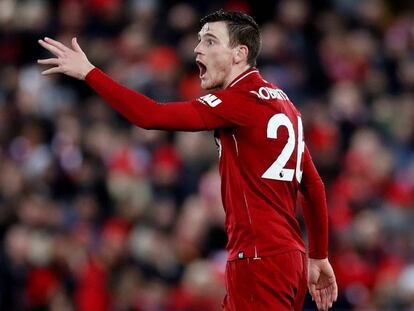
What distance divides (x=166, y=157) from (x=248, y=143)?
682 cm

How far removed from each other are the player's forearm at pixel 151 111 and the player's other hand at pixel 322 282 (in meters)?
1.16

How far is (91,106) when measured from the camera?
537 inches

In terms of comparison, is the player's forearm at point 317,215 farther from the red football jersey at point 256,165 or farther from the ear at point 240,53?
the ear at point 240,53

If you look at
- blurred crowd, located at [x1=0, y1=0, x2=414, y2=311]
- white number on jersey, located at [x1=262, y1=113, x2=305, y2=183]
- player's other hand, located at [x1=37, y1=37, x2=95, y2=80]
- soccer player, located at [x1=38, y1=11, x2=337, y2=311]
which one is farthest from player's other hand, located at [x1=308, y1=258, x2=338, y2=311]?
blurred crowd, located at [x1=0, y1=0, x2=414, y2=311]

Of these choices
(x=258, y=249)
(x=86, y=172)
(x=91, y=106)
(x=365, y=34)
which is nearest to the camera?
(x=258, y=249)

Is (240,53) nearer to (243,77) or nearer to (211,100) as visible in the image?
(243,77)

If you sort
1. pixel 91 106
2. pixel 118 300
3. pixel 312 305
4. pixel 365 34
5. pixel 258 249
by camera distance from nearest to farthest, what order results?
1. pixel 258 249
2. pixel 312 305
3. pixel 118 300
4. pixel 91 106
5. pixel 365 34

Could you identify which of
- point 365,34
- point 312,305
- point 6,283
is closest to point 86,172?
point 6,283

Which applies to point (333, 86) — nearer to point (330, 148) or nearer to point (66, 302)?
point (330, 148)

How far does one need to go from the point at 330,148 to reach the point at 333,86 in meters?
1.80

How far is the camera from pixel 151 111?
5750mm

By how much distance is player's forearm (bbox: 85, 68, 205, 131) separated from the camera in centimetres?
574

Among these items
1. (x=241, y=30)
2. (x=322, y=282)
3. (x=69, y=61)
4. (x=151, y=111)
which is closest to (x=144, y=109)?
(x=151, y=111)

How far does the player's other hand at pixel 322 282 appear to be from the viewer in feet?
21.1
